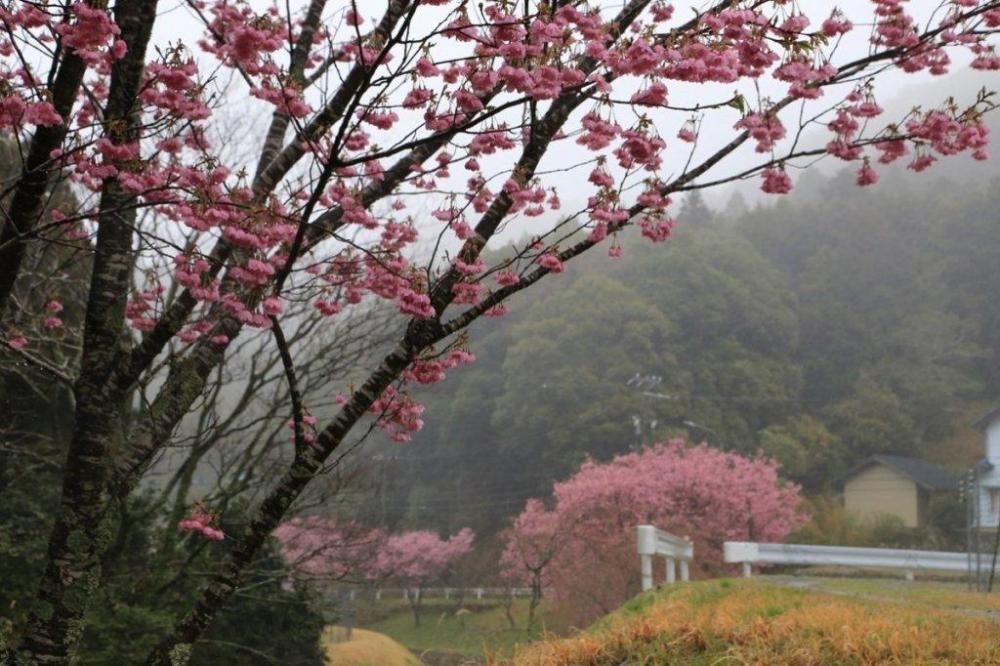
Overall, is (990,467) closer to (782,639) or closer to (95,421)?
(782,639)

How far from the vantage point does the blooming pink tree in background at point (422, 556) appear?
3091 cm

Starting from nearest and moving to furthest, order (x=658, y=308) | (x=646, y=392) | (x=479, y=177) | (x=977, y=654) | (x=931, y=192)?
(x=977, y=654)
(x=479, y=177)
(x=646, y=392)
(x=658, y=308)
(x=931, y=192)

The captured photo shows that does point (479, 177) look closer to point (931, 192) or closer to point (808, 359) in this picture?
point (808, 359)

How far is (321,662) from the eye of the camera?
10945 mm

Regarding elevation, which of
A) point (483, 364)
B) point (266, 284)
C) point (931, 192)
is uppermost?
point (931, 192)

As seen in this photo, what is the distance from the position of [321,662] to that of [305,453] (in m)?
8.04

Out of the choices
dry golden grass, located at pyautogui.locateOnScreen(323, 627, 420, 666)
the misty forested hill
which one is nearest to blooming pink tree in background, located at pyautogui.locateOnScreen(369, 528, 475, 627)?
the misty forested hill

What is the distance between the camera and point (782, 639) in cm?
393

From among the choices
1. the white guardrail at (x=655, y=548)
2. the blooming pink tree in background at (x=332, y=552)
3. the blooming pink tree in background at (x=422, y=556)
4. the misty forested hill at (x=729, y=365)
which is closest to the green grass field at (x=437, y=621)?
the blooming pink tree in background at (x=422, y=556)

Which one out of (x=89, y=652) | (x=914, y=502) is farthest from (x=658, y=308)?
(x=89, y=652)

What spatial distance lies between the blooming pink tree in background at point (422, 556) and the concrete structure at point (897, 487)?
1273 cm

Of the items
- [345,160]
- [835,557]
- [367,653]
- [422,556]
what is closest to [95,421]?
[345,160]

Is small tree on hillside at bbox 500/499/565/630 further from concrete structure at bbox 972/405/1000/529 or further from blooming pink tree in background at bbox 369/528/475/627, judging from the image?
concrete structure at bbox 972/405/1000/529

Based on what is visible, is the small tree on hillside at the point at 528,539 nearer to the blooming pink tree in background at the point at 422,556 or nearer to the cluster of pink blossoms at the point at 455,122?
the blooming pink tree in background at the point at 422,556
